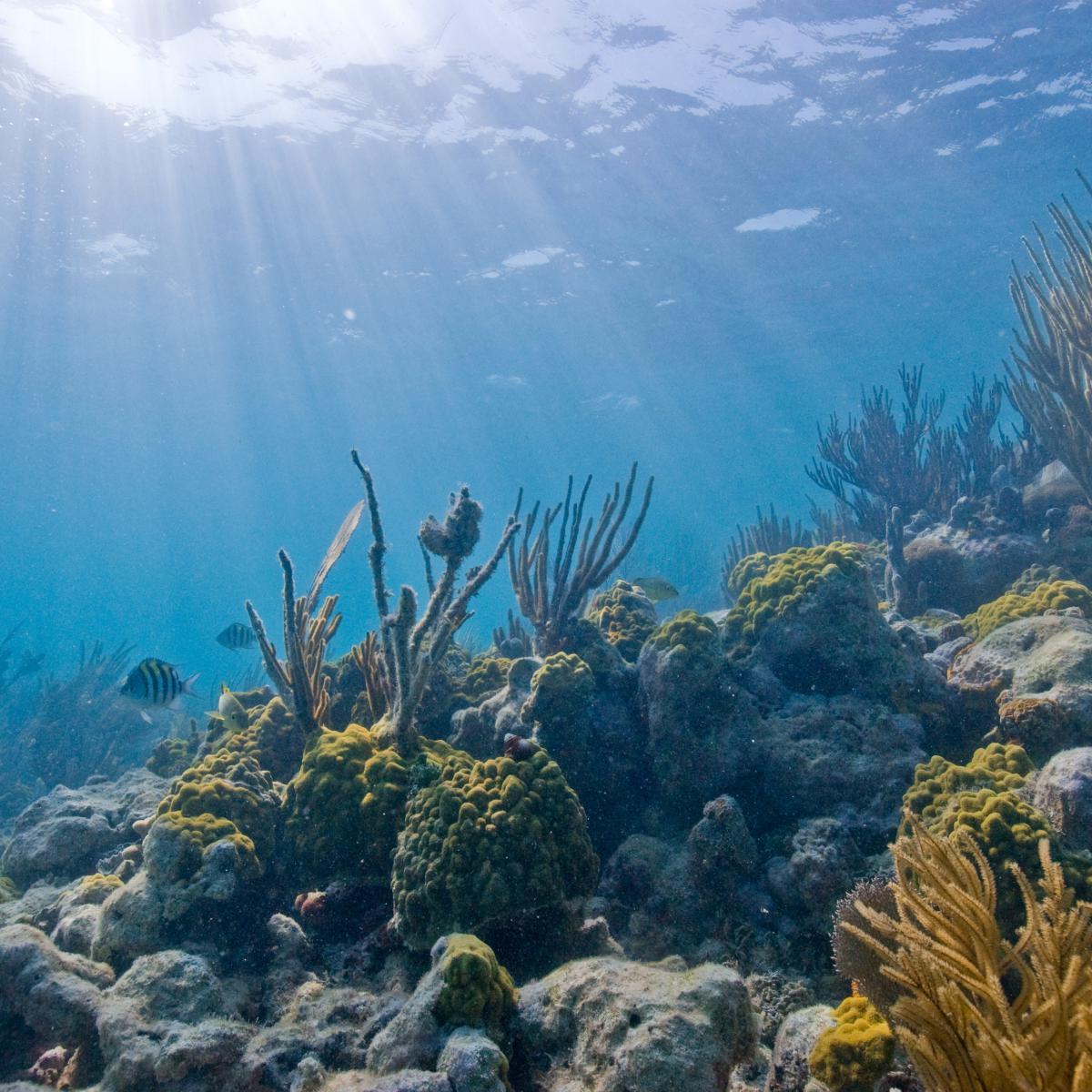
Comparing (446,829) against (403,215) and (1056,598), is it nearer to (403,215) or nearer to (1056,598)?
(1056,598)

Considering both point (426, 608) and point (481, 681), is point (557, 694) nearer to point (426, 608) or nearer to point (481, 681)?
point (426, 608)

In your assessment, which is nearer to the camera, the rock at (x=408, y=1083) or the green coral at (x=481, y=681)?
the rock at (x=408, y=1083)

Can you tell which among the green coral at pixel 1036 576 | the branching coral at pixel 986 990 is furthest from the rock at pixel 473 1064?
the green coral at pixel 1036 576

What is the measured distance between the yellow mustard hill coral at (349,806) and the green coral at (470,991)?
1.54 meters

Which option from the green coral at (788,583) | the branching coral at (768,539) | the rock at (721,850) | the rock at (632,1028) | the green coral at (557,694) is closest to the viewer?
the rock at (632,1028)

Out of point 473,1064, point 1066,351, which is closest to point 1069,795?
point 473,1064

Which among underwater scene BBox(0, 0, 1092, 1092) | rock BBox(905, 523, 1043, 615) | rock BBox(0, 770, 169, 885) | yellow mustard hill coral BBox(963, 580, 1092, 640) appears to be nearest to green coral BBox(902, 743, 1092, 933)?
underwater scene BBox(0, 0, 1092, 1092)

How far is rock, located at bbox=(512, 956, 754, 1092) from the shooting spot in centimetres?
236

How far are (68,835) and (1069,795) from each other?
724cm

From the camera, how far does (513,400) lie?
43.6m

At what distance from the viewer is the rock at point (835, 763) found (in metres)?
4.34

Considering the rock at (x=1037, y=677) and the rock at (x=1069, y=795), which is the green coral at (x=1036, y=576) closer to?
the rock at (x=1037, y=677)

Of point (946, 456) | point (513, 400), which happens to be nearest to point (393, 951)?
point (946, 456)

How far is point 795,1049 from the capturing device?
2.72m
